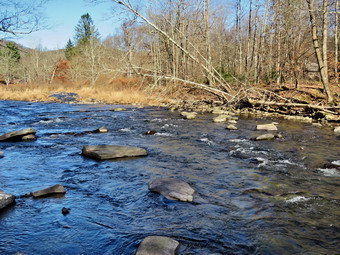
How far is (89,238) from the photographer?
3230mm

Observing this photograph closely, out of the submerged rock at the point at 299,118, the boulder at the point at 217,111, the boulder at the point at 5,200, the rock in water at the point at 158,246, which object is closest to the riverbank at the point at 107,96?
the boulder at the point at 217,111

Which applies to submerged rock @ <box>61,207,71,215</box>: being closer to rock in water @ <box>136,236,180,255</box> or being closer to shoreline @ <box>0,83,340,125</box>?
rock in water @ <box>136,236,180,255</box>

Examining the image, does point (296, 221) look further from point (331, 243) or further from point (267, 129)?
point (267, 129)

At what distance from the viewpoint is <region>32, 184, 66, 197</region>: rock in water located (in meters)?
4.33

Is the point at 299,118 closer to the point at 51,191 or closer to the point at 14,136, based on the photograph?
the point at 14,136

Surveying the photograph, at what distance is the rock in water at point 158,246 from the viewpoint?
9.31 ft

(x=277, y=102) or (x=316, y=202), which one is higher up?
(x=277, y=102)

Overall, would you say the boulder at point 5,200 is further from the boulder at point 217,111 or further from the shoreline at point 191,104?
the boulder at point 217,111

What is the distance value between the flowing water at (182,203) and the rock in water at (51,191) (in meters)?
0.13

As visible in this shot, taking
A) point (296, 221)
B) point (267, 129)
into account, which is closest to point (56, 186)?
point (296, 221)

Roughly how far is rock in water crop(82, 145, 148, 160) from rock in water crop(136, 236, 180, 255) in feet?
12.0

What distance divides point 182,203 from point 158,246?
1325mm

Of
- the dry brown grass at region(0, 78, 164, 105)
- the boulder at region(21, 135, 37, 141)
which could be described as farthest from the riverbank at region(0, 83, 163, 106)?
the boulder at region(21, 135, 37, 141)

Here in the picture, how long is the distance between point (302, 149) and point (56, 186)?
5723mm
